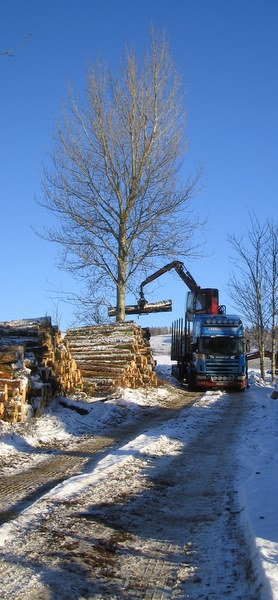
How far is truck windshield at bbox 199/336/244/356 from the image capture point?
2509cm

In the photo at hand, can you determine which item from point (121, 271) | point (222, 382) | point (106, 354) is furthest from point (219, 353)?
point (106, 354)

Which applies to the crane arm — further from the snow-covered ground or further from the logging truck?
the snow-covered ground

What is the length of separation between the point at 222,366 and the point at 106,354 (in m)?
7.46

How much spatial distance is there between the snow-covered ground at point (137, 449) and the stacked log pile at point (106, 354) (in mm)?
1028

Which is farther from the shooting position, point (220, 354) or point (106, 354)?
point (220, 354)

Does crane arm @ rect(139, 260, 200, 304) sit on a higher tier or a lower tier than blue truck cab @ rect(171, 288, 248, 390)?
higher

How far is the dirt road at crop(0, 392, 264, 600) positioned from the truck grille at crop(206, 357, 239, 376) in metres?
17.2

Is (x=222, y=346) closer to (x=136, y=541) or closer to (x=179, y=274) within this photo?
(x=179, y=274)

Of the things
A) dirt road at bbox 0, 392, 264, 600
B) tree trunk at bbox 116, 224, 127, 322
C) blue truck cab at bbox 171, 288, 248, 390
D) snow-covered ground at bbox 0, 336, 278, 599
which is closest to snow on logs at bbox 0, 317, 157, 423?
snow-covered ground at bbox 0, 336, 278, 599

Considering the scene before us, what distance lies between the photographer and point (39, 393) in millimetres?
13078

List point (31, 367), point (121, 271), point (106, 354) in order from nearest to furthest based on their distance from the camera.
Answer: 1. point (31, 367)
2. point (106, 354)
3. point (121, 271)

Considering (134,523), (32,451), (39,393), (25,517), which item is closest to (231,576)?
(134,523)

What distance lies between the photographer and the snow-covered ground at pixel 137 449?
4.89 metres

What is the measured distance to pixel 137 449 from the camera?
8.85 metres
